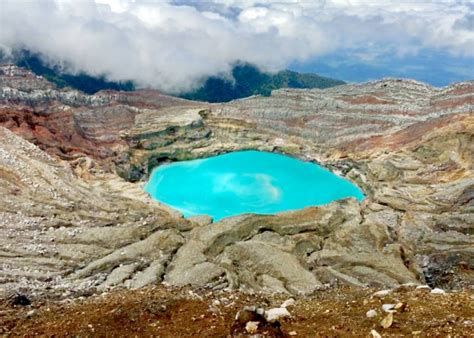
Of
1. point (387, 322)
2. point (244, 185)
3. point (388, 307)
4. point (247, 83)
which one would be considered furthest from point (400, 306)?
point (247, 83)

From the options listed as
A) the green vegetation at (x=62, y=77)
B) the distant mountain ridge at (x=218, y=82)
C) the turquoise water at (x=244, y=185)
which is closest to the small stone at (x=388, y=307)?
the turquoise water at (x=244, y=185)

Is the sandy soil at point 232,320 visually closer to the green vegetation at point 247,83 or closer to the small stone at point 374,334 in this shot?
the small stone at point 374,334

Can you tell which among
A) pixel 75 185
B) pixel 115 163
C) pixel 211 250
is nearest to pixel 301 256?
pixel 211 250

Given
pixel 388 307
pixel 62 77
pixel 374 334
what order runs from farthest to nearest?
1. pixel 62 77
2. pixel 388 307
3. pixel 374 334

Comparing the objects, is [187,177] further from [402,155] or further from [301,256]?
[301,256]

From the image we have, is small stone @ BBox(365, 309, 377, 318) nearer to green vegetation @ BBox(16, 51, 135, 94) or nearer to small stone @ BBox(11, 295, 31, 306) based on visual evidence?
small stone @ BBox(11, 295, 31, 306)

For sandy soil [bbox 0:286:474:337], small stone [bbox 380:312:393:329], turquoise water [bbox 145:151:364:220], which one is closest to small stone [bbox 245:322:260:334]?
sandy soil [bbox 0:286:474:337]

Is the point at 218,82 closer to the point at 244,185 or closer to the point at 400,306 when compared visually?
the point at 244,185
